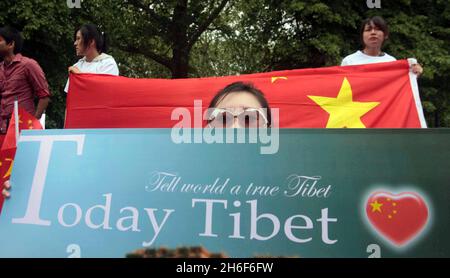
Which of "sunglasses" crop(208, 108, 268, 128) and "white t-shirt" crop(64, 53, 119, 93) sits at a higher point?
"white t-shirt" crop(64, 53, 119, 93)

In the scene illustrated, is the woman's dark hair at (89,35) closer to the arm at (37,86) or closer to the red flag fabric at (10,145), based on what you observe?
the arm at (37,86)

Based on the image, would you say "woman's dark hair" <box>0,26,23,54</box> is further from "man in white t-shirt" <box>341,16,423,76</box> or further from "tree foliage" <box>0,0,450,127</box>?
"tree foliage" <box>0,0,450,127</box>

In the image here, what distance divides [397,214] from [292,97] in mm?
2585

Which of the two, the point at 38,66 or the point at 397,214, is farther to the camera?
the point at 38,66

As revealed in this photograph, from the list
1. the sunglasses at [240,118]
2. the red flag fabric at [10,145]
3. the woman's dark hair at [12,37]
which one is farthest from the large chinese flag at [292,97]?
the sunglasses at [240,118]

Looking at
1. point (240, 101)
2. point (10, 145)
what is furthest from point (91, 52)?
Answer: point (240, 101)

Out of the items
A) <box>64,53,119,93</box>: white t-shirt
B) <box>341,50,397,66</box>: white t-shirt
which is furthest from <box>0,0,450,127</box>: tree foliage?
<box>64,53,119,93</box>: white t-shirt

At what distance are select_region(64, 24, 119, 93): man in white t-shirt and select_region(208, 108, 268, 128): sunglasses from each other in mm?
2579

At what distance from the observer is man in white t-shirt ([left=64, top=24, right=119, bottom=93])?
4527 mm

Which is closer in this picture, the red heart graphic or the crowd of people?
the red heart graphic

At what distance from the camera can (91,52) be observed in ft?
15.2

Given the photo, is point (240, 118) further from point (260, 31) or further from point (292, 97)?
point (260, 31)

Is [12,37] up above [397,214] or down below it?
above
